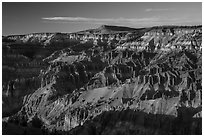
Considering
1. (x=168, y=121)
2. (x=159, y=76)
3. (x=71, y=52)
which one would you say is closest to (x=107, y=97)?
(x=159, y=76)

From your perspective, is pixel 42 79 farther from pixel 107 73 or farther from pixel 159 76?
pixel 159 76

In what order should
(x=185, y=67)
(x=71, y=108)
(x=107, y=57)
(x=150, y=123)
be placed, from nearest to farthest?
(x=150, y=123) < (x=71, y=108) < (x=185, y=67) < (x=107, y=57)

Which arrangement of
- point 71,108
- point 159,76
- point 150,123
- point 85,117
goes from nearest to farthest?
point 150,123 → point 85,117 → point 71,108 → point 159,76

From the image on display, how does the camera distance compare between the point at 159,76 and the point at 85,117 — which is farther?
the point at 159,76

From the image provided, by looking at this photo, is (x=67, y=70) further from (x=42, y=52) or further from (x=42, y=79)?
(x=42, y=52)

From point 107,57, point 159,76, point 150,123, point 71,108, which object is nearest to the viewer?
point 150,123

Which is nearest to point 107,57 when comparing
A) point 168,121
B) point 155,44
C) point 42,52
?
point 155,44
